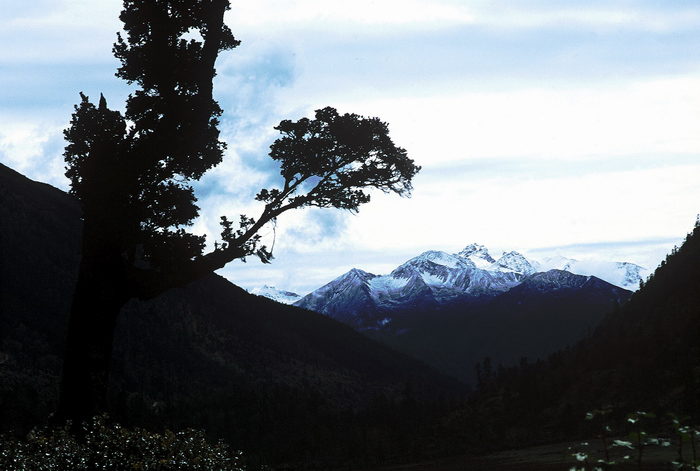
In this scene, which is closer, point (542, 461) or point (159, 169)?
point (159, 169)

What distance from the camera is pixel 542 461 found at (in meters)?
21.0

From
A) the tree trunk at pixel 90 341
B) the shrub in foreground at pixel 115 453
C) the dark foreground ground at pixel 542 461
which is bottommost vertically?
the dark foreground ground at pixel 542 461

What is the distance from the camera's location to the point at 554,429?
33.3 meters

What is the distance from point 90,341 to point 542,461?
14.5 m

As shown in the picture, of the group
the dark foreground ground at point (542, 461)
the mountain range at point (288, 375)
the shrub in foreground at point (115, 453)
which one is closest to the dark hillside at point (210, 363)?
the mountain range at point (288, 375)

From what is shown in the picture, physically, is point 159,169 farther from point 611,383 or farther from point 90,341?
point 611,383

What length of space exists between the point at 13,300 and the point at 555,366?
72.5 meters

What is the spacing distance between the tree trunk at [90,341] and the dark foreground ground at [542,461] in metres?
11.3

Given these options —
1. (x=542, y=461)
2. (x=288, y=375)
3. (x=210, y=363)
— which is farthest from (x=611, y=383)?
(x=288, y=375)

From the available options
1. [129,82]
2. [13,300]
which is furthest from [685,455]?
[13,300]

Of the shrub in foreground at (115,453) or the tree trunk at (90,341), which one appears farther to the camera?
the tree trunk at (90,341)

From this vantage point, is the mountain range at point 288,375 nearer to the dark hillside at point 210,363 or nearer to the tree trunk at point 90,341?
the dark hillside at point 210,363

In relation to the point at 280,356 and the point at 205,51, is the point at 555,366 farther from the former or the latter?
the point at 280,356

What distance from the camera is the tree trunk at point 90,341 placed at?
14.4 m
